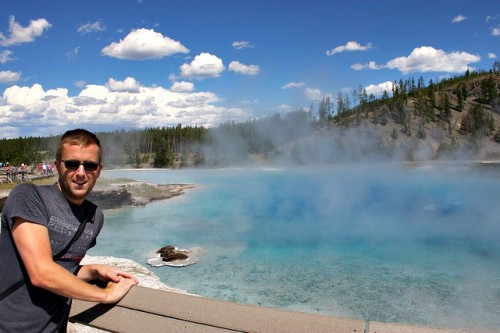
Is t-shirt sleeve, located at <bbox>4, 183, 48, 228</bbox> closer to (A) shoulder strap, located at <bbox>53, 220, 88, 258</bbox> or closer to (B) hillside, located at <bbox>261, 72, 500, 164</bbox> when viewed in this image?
(A) shoulder strap, located at <bbox>53, 220, 88, 258</bbox>

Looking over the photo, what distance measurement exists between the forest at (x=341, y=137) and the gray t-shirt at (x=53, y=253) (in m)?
60.5

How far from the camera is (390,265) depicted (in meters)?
11.9

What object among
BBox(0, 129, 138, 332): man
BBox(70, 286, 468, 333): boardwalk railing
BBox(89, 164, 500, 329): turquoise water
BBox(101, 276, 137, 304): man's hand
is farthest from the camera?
BBox(89, 164, 500, 329): turquoise water

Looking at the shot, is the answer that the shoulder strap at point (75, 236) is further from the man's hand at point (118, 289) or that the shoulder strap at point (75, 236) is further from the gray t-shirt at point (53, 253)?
the man's hand at point (118, 289)

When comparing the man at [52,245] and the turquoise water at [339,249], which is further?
the turquoise water at [339,249]

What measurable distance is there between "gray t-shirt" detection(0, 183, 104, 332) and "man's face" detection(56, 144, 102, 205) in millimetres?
35

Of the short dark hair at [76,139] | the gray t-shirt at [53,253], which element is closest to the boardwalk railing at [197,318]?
the gray t-shirt at [53,253]

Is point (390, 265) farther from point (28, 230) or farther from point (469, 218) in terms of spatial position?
point (28, 230)

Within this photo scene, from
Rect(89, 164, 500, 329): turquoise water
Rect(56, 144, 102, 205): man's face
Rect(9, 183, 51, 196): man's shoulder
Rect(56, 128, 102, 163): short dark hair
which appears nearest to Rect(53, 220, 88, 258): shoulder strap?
Rect(56, 144, 102, 205): man's face

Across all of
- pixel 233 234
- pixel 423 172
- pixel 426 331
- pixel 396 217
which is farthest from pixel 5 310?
pixel 423 172

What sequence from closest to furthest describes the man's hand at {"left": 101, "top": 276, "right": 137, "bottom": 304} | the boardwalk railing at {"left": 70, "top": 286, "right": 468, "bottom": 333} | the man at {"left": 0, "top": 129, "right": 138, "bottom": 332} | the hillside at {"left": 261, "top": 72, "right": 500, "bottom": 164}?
the boardwalk railing at {"left": 70, "top": 286, "right": 468, "bottom": 333} → the man at {"left": 0, "top": 129, "right": 138, "bottom": 332} → the man's hand at {"left": 101, "top": 276, "right": 137, "bottom": 304} → the hillside at {"left": 261, "top": 72, "right": 500, "bottom": 164}

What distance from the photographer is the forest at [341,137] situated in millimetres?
63781

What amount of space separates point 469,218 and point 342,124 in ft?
191

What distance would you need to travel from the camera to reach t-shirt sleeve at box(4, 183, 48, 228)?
5.06ft
